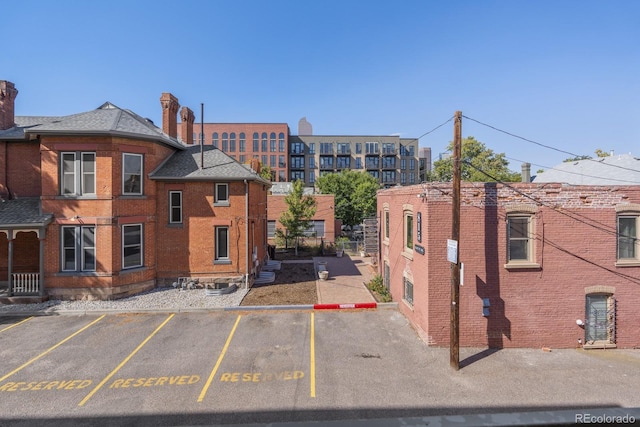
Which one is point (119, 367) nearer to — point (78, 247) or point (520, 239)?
point (78, 247)

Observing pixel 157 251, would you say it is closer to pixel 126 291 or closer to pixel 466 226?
pixel 126 291

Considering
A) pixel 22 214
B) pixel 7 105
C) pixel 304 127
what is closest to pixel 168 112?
pixel 7 105

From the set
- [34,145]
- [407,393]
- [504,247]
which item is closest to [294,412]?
[407,393]

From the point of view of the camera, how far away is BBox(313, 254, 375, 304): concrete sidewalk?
54.8 ft

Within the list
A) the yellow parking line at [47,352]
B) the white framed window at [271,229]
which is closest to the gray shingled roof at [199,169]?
the yellow parking line at [47,352]

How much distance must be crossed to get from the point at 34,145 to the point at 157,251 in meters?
8.92

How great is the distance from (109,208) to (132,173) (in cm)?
225

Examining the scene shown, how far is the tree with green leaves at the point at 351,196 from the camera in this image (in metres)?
44.3

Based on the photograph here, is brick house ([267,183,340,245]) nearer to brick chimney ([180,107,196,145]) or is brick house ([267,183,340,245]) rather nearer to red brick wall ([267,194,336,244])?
red brick wall ([267,194,336,244])

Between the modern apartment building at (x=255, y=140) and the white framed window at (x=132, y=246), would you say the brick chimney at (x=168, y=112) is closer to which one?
the white framed window at (x=132, y=246)

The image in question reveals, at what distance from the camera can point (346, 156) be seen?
7856 cm

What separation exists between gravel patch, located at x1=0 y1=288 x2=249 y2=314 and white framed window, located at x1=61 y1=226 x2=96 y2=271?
1.86m

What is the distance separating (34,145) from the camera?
17.5 metres

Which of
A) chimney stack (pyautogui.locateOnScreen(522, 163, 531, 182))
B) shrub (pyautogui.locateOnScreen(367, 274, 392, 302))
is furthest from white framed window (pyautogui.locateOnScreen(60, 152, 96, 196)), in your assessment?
chimney stack (pyautogui.locateOnScreen(522, 163, 531, 182))
